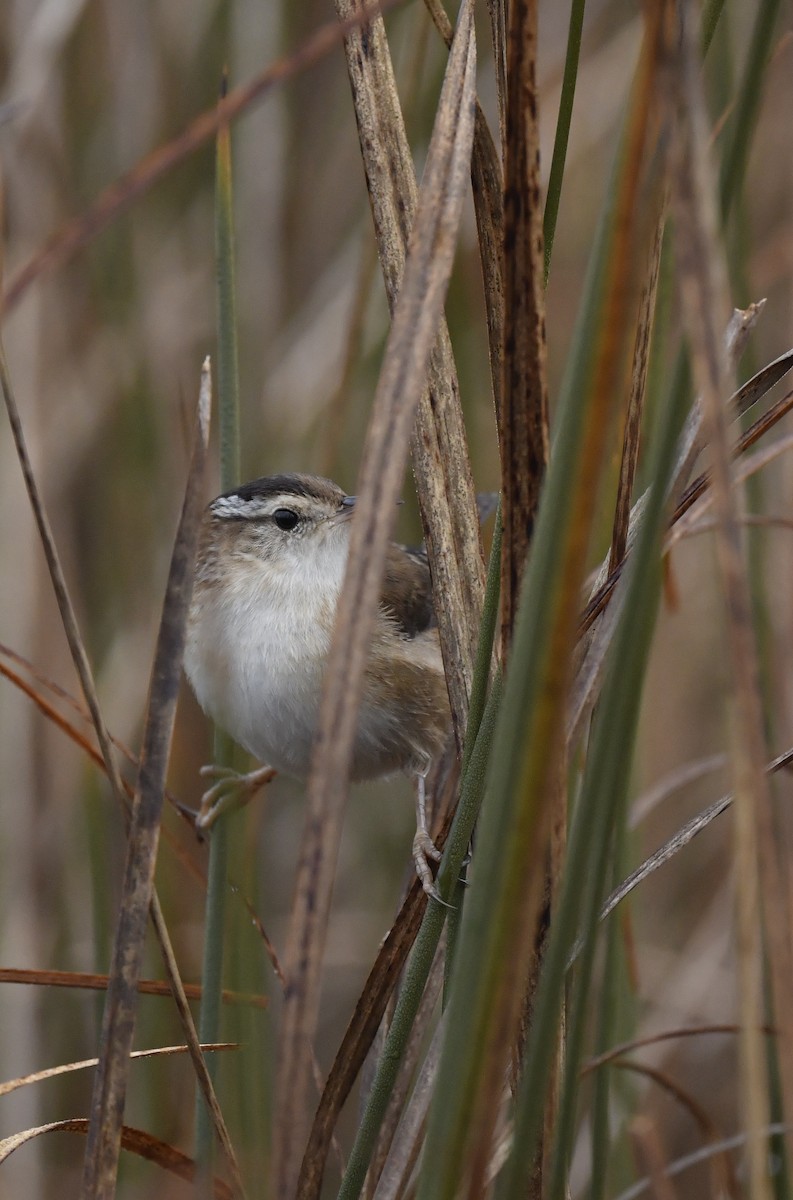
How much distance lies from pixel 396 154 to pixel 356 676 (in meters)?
0.62

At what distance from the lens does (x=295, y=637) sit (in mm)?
1923

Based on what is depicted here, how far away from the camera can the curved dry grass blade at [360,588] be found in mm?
819

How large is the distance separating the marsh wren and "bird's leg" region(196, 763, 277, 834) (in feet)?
0.09

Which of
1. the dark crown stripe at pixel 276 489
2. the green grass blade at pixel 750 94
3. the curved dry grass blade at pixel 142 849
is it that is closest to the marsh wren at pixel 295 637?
the dark crown stripe at pixel 276 489

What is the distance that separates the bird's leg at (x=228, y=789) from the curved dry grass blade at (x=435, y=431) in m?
0.52

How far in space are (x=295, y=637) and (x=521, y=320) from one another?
1.07 meters

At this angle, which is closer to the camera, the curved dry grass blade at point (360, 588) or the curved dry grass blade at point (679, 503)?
the curved dry grass blade at point (360, 588)

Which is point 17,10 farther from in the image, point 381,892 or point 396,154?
point 381,892

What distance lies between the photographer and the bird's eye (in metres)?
2.19

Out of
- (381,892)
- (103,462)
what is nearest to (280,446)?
(103,462)

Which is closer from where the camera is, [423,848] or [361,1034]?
[361,1034]

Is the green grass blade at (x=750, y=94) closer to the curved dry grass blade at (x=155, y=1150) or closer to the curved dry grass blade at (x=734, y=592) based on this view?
the curved dry grass blade at (x=734, y=592)

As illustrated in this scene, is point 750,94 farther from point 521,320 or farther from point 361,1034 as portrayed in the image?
point 361,1034

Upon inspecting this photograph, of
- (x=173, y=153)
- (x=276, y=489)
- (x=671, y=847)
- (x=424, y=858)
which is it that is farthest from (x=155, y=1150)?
(x=276, y=489)
